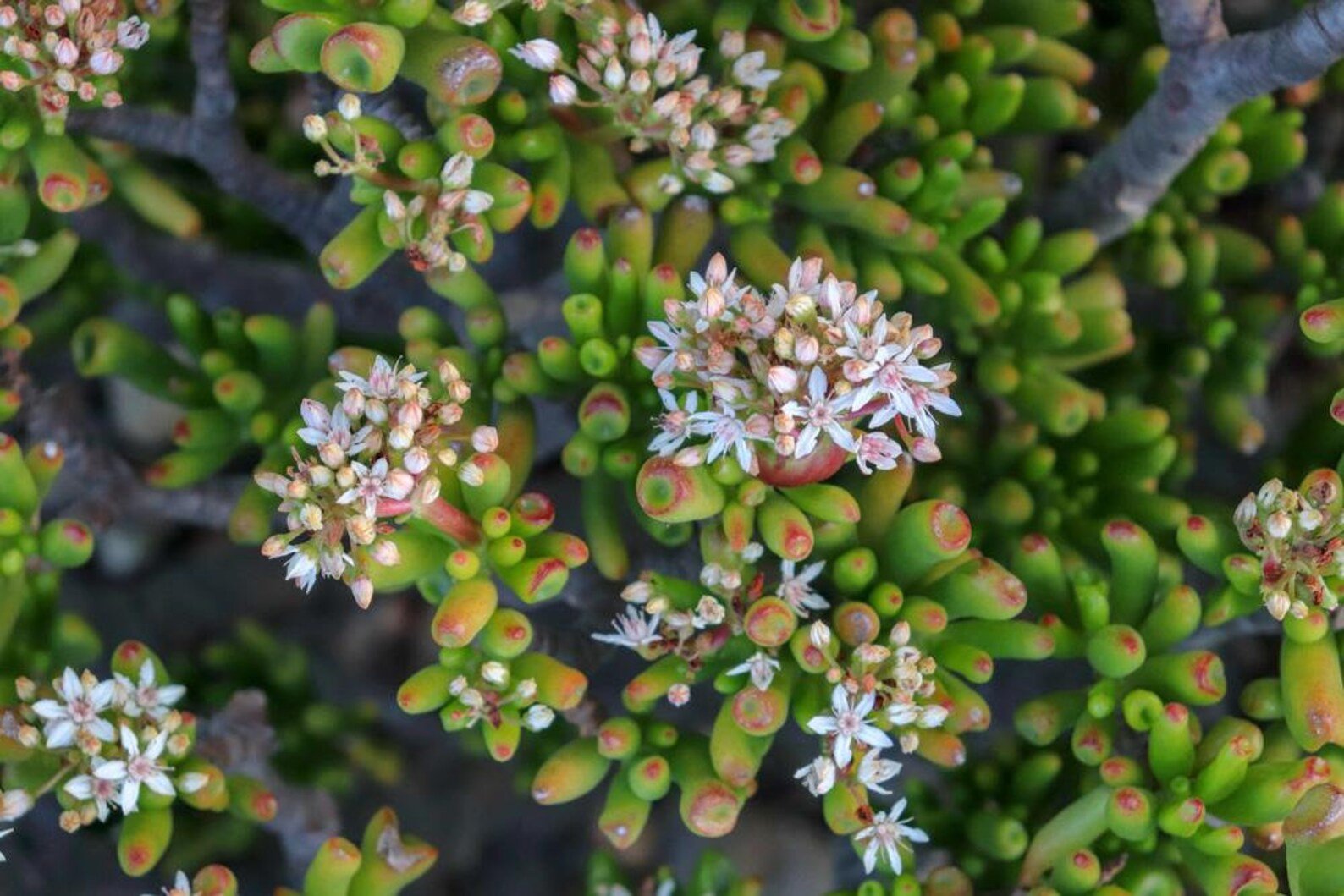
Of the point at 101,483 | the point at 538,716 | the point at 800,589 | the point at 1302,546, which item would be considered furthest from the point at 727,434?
the point at 101,483

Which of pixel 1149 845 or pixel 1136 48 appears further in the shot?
pixel 1136 48

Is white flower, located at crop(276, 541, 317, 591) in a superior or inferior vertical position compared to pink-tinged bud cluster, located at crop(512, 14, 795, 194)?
inferior

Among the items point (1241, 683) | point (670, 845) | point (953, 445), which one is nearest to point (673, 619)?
point (953, 445)

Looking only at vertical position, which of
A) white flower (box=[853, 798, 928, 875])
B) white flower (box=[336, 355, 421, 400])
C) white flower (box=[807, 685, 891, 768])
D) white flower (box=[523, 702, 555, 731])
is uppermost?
white flower (box=[336, 355, 421, 400])

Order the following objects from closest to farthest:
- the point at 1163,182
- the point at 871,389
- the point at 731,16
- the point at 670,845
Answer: the point at 871,389, the point at 731,16, the point at 1163,182, the point at 670,845

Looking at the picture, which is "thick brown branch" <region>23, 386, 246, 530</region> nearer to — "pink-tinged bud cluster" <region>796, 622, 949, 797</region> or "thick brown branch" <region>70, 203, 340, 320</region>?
"thick brown branch" <region>70, 203, 340, 320</region>

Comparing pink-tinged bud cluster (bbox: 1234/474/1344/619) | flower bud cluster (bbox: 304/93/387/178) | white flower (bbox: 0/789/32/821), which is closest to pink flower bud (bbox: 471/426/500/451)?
flower bud cluster (bbox: 304/93/387/178)

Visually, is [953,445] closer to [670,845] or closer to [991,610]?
[991,610]
